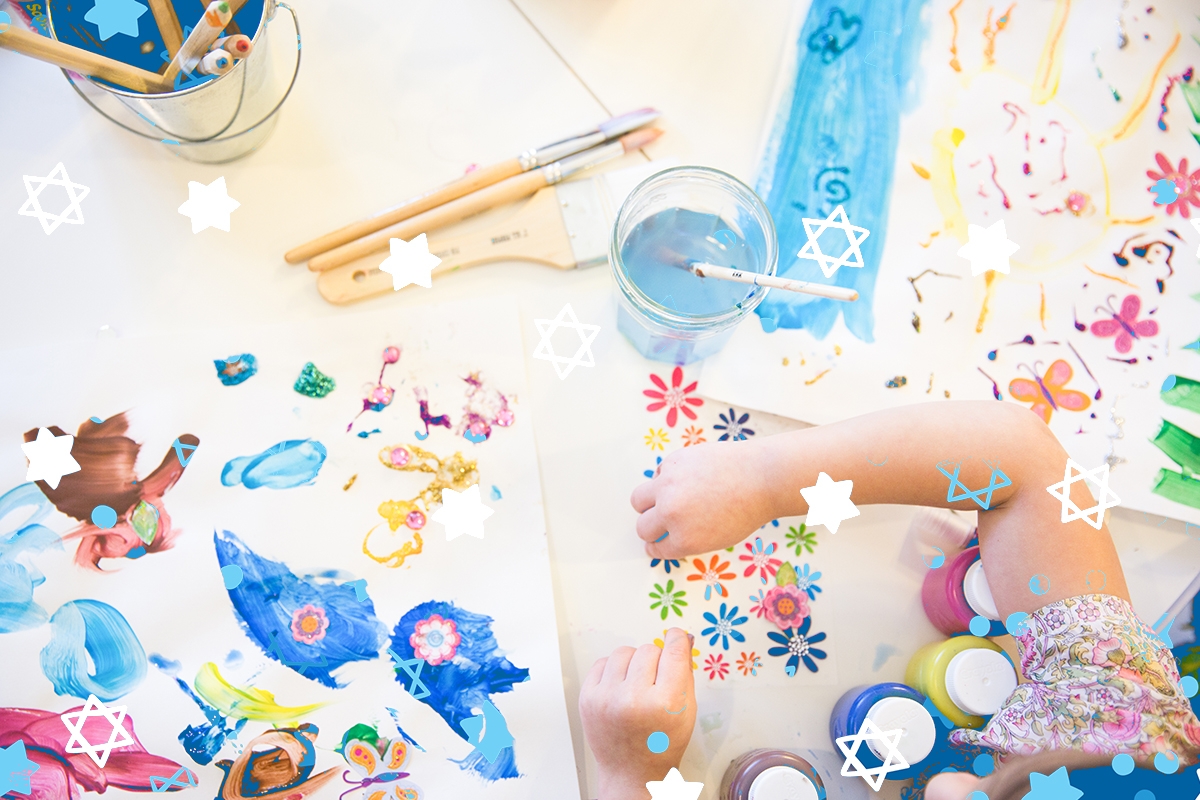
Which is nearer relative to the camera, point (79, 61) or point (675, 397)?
point (79, 61)

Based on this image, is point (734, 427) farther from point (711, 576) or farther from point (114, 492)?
point (114, 492)

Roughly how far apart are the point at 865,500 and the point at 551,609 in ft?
0.98

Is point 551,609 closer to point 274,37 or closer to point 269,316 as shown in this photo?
point 269,316

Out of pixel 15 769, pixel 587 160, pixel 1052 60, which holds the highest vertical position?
pixel 1052 60

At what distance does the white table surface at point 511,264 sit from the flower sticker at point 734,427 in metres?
0.02

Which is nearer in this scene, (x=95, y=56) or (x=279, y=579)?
(x=95, y=56)

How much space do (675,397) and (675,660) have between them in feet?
0.79

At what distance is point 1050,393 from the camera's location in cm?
67

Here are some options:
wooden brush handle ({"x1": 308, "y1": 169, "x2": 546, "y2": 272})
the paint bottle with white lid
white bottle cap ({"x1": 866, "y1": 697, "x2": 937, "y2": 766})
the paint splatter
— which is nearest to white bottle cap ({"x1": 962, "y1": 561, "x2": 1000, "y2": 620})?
white bottle cap ({"x1": 866, "y1": 697, "x2": 937, "y2": 766})

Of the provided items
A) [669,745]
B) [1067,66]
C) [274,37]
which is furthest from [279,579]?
[1067,66]

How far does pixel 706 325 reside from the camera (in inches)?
22.6

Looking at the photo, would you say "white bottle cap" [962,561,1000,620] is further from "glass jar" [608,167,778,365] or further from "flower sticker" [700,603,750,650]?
"glass jar" [608,167,778,365]

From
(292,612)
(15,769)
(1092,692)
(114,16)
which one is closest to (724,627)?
(1092,692)

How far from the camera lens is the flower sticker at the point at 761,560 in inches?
26.2
